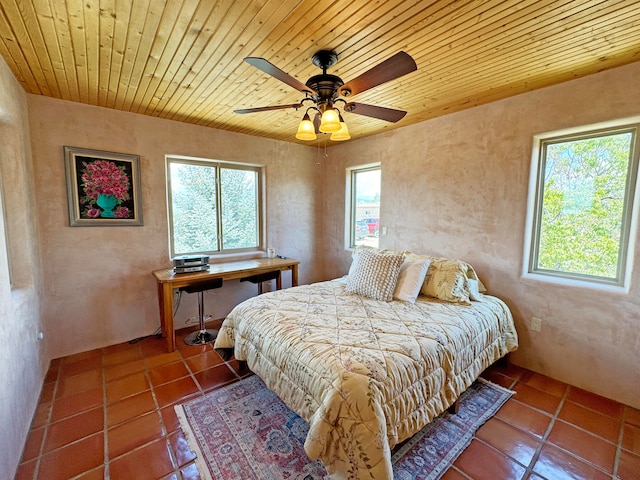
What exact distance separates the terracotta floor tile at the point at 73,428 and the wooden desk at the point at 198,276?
2.87ft

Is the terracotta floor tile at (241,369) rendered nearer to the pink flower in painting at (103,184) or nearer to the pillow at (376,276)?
the pillow at (376,276)

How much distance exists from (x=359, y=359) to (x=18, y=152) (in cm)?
279

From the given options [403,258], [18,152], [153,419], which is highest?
[18,152]

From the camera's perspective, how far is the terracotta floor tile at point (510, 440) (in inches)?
62.0

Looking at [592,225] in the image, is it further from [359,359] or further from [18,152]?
[18,152]

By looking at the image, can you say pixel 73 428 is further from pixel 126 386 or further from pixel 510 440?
pixel 510 440

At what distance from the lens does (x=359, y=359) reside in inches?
57.0

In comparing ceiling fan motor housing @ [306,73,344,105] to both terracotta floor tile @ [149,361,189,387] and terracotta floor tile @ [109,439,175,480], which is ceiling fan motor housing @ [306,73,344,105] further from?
terracotta floor tile @ [149,361,189,387]

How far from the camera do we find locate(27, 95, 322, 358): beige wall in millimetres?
2465

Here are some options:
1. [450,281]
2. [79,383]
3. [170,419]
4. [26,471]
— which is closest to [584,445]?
[450,281]

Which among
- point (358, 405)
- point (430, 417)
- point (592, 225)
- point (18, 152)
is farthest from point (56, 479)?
point (592, 225)

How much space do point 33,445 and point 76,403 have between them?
0.37m

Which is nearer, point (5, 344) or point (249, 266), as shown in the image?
point (5, 344)

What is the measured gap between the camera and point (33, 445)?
5.29ft
